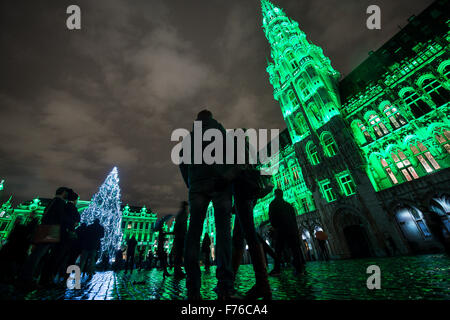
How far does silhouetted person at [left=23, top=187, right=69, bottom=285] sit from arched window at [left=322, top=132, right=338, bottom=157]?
20.5 metres

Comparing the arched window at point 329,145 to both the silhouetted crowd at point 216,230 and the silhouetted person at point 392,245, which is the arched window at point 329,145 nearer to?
the silhouetted person at point 392,245

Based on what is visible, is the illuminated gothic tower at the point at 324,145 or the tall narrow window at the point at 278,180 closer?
the illuminated gothic tower at the point at 324,145

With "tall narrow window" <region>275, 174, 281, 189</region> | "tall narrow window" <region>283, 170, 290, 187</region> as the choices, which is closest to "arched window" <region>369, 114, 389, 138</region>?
"tall narrow window" <region>283, 170, 290, 187</region>

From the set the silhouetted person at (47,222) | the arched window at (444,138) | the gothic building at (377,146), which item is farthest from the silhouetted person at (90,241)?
the arched window at (444,138)

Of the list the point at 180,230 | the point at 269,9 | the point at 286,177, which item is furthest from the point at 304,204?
the point at 269,9

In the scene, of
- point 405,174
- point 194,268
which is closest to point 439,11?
point 405,174

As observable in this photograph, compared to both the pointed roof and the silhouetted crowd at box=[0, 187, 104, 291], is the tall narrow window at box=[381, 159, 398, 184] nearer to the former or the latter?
the silhouetted crowd at box=[0, 187, 104, 291]

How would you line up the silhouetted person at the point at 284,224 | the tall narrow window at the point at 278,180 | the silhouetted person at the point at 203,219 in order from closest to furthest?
the silhouetted person at the point at 203,219, the silhouetted person at the point at 284,224, the tall narrow window at the point at 278,180

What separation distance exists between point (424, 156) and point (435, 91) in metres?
4.85

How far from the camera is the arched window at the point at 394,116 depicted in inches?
590

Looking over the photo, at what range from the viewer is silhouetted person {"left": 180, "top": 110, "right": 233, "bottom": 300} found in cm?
211

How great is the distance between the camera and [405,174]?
568 inches

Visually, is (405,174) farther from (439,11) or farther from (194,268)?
(194,268)

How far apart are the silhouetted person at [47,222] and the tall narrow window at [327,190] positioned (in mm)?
20177
